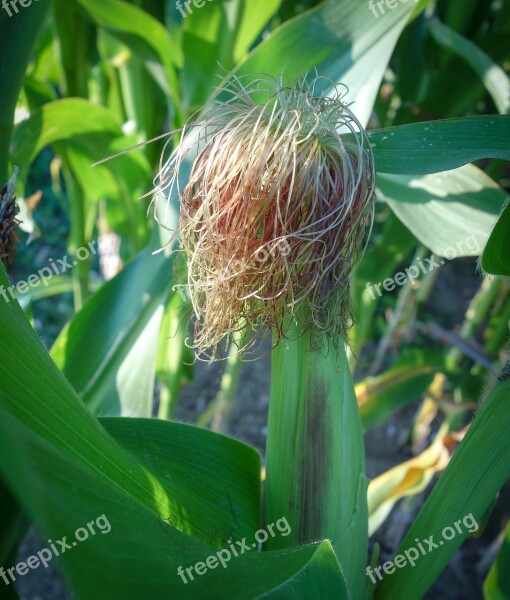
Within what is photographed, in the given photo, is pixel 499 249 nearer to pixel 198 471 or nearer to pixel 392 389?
pixel 198 471

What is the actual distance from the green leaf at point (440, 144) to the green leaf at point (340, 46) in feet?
0.78

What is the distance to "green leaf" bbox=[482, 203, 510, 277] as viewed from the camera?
0.51m

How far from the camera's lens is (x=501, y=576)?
2.75ft

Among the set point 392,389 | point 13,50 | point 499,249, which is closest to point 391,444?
point 392,389

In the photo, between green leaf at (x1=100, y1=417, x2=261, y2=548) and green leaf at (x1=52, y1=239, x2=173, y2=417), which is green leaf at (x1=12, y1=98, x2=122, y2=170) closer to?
Answer: green leaf at (x1=52, y1=239, x2=173, y2=417)

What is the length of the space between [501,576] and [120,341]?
646 millimetres

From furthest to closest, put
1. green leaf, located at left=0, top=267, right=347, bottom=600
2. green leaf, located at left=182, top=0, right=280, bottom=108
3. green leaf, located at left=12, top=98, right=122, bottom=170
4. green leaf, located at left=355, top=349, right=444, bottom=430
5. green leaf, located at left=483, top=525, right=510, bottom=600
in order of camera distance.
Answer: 1. green leaf, located at left=355, top=349, right=444, bottom=430
2. green leaf, located at left=182, top=0, right=280, bottom=108
3. green leaf, located at left=12, top=98, right=122, bottom=170
4. green leaf, located at left=483, top=525, right=510, bottom=600
5. green leaf, located at left=0, top=267, right=347, bottom=600

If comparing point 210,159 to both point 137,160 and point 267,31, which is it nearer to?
point 137,160

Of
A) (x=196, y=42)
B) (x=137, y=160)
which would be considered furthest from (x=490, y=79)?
(x=137, y=160)

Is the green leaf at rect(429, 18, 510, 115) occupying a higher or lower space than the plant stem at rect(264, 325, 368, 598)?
higher

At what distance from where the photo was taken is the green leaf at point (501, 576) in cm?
82

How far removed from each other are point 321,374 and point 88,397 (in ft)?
1.47

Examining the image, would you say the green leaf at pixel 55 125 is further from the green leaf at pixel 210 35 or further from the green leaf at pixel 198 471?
the green leaf at pixel 198 471

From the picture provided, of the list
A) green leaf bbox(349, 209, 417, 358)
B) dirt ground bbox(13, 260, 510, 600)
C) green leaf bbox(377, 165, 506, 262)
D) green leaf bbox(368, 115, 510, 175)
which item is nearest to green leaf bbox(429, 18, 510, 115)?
green leaf bbox(377, 165, 506, 262)
